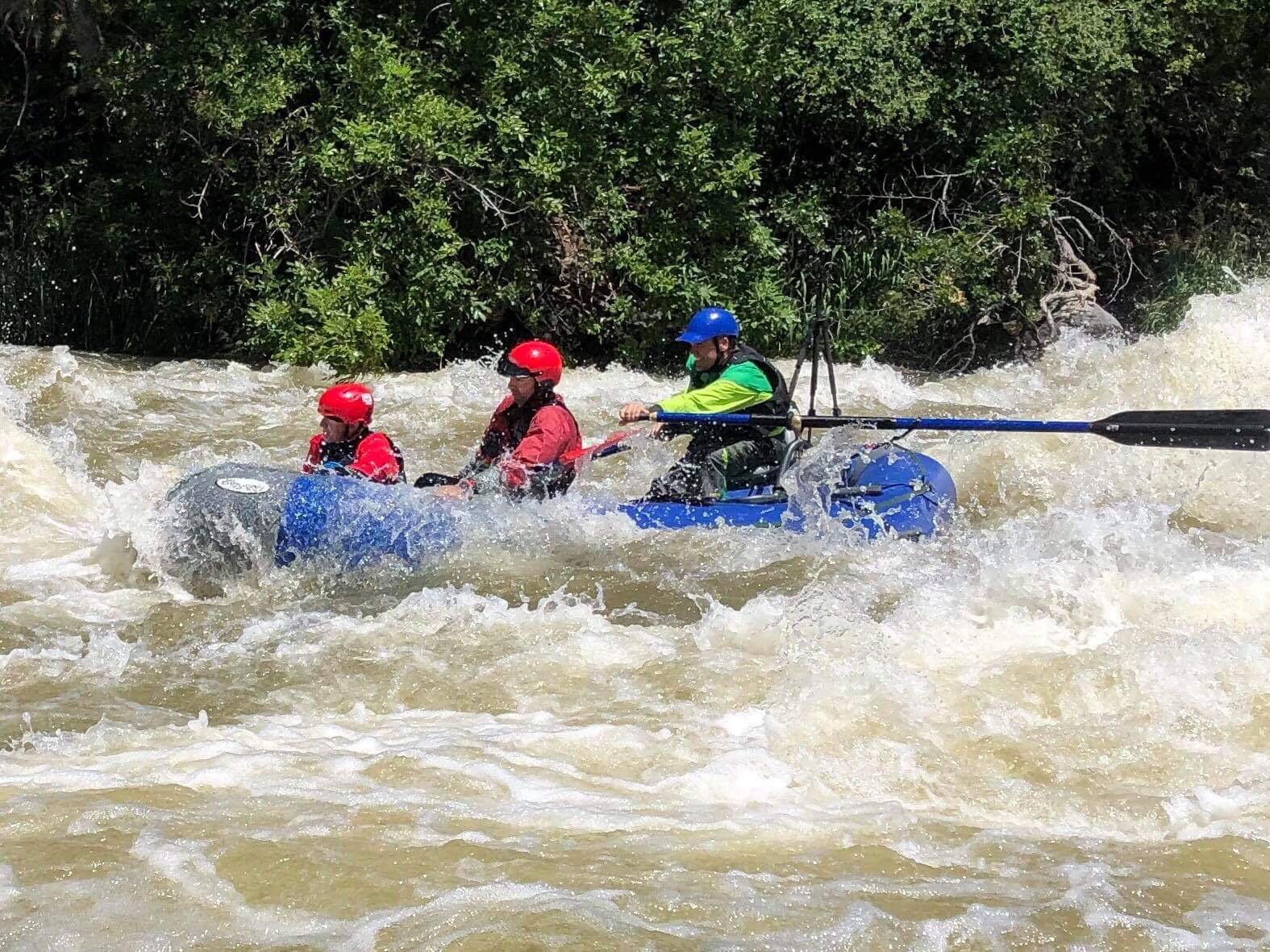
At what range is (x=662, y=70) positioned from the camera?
12258 millimetres

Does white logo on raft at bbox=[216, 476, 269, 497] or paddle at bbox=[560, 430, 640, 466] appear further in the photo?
paddle at bbox=[560, 430, 640, 466]

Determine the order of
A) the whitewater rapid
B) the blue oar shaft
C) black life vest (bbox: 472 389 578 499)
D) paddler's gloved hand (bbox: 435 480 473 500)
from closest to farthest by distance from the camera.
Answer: the whitewater rapid, paddler's gloved hand (bbox: 435 480 473 500), black life vest (bbox: 472 389 578 499), the blue oar shaft

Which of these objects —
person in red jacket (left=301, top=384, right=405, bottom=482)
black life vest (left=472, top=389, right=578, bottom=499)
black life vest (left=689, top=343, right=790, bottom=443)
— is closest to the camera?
person in red jacket (left=301, top=384, right=405, bottom=482)

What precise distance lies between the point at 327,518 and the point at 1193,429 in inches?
155

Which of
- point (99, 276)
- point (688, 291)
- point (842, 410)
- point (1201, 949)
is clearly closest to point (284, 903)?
point (1201, 949)

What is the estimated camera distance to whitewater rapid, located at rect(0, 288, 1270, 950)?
10.4 ft

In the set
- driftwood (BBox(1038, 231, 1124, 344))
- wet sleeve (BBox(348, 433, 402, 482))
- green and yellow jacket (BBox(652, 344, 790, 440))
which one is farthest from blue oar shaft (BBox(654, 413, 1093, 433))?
driftwood (BBox(1038, 231, 1124, 344))

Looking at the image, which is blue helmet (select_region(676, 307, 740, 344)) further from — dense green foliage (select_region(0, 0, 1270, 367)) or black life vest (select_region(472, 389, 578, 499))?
dense green foliage (select_region(0, 0, 1270, 367))

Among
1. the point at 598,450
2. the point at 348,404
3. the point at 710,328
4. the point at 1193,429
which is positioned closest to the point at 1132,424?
the point at 1193,429

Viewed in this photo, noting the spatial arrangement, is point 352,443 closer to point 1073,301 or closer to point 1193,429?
point 1193,429

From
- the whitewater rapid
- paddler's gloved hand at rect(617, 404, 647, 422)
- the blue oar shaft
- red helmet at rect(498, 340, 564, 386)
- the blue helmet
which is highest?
the blue helmet

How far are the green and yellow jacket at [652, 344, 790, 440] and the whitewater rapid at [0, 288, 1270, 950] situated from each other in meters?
0.78

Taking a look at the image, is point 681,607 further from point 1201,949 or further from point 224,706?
point 1201,949

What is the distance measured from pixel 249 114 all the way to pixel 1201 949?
1044 cm
